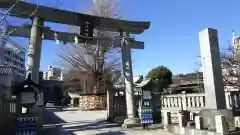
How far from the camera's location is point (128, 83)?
1137 centimetres

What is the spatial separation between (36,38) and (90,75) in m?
15.1

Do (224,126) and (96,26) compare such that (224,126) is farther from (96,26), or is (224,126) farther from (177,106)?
(96,26)

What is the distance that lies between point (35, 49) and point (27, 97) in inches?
95.1

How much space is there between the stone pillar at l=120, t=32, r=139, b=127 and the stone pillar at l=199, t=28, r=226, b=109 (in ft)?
12.9

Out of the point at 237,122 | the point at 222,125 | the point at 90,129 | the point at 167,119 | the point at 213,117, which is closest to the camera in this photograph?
the point at 222,125

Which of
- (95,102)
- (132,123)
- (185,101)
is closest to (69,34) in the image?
(132,123)

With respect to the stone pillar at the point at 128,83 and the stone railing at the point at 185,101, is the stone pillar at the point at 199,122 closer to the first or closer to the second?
the stone railing at the point at 185,101

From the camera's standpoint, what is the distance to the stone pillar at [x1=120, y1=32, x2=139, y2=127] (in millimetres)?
11070

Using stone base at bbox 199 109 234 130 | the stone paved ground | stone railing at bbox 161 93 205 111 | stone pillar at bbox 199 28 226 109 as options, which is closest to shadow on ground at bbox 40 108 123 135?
the stone paved ground

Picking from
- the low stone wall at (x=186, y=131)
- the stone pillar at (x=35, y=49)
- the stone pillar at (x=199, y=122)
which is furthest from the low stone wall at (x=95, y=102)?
the stone pillar at (x=199, y=122)

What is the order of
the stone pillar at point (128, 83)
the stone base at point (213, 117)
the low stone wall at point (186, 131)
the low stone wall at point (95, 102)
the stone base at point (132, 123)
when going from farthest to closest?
1. the low stone wall at point (95, 102)
2. the stone pillar at point (128, 83)
3. the stone base at point (132, 123)
4. the stone base at point (213, 117)
5. the low stone wall at point (186, 131)

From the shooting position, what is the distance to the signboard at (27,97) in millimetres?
7707

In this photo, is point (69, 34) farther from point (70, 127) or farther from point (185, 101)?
point (185, 101)

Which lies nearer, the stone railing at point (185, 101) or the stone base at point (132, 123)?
the stone railing at point (185, 101)
